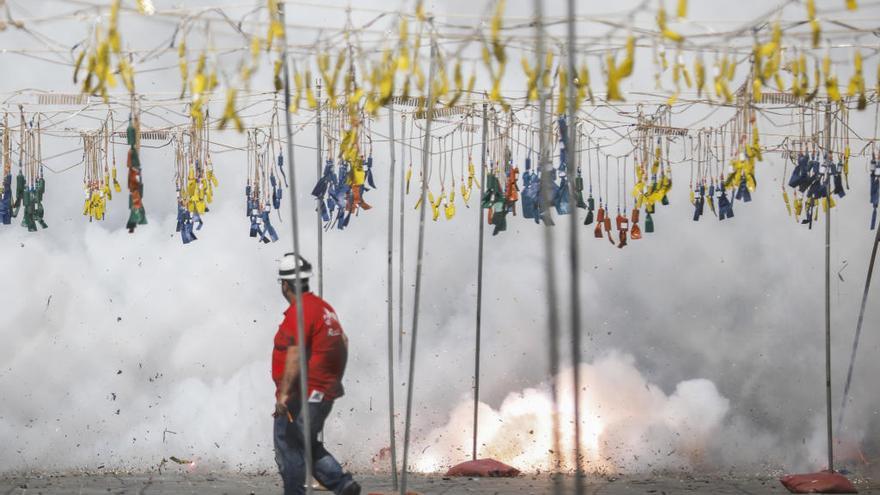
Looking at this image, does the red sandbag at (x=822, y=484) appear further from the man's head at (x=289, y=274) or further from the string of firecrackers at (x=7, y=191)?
the string of firecrackers at (x=7, y=191)

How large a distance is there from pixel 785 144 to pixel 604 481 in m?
4.25

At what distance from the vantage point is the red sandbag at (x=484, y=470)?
1145 cm

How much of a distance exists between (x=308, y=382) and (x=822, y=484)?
190 inches

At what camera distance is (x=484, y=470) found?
11469mm

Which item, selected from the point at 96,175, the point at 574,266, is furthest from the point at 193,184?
the point at 574,266

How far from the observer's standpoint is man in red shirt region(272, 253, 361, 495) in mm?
7703

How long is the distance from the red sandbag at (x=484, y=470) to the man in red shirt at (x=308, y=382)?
12.0 feet

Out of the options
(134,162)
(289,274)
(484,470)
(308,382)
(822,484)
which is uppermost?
(134,162)

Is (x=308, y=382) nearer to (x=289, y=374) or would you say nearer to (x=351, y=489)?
(x=289, y=374)

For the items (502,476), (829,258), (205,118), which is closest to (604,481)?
(502,476)

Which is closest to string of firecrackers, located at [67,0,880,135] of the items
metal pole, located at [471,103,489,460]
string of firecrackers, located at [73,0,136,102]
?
string of firecrackers, located at [73,0,136,102]

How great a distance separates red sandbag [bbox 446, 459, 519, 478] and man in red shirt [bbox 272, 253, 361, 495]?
3.65 metres

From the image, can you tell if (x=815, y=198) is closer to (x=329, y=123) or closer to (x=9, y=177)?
(x=329, y=123)

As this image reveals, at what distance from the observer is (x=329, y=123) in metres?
10.8
